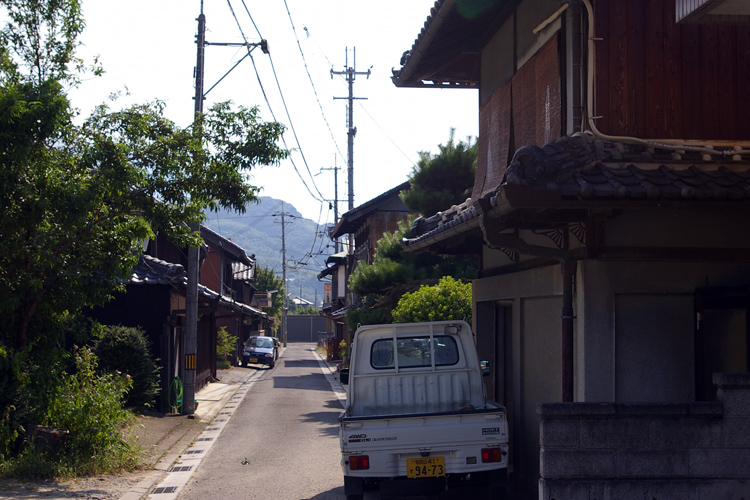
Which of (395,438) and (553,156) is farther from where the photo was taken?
(395,438)

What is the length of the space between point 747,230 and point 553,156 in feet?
7.72

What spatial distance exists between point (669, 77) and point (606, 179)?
208 centimetres

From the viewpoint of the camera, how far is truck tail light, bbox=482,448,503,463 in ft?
24.3

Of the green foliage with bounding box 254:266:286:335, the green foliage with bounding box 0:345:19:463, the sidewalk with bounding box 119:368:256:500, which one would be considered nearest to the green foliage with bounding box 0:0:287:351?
the green foliage with bounding box 0:345:19:463

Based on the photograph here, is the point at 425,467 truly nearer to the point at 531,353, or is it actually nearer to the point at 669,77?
the point at 531,353

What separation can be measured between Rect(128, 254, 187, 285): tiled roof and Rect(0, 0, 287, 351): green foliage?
6.04 meters

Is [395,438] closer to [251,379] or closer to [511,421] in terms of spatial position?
[511,421]

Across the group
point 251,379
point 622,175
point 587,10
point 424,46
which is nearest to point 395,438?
point 622,175

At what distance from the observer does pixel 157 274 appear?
17141 mm

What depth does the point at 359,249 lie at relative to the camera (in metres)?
39.1

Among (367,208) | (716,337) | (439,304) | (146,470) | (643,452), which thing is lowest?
(146,470)

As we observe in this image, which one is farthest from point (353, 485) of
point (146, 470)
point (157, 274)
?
point (157, 274)

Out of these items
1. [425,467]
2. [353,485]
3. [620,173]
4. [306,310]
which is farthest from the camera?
[306,310]

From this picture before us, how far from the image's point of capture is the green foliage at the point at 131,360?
607 inches
